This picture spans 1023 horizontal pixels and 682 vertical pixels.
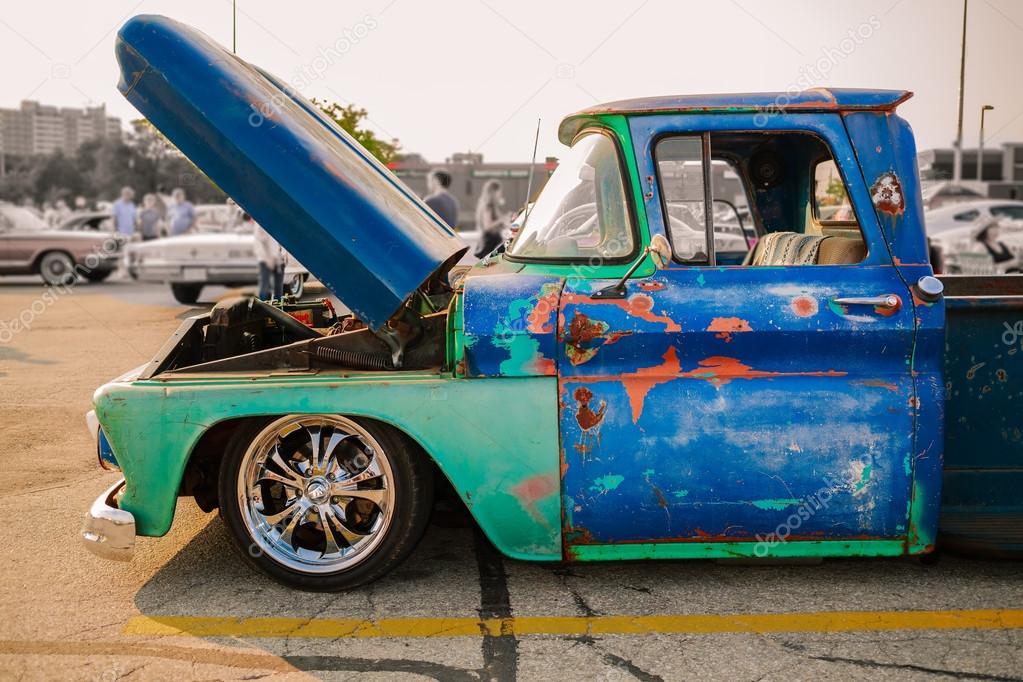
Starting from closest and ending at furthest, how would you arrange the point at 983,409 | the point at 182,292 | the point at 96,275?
1. the point at 983,409
2. the point at 182,292
3. the point at 96,275

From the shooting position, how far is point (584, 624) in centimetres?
355

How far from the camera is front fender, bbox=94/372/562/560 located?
362 centimetres

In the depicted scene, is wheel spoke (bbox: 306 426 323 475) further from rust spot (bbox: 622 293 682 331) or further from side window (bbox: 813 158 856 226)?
side window (bbox: 813 158 856 226)

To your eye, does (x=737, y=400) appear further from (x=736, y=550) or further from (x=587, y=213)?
(x=587, y=213)

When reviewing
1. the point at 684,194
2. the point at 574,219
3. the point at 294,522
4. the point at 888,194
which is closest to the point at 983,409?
the point at 888,194

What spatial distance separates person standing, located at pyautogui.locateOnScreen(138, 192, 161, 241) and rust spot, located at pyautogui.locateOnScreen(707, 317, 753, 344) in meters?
18.3

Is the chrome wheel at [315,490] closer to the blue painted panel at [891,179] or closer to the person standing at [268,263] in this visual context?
the blue painted panel at [891,179]

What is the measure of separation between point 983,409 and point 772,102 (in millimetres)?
1675

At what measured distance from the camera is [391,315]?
3.70 metres

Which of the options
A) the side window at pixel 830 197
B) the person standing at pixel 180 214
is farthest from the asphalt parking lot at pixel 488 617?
the person standing at pixel 180 214

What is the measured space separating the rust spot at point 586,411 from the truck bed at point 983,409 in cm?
159

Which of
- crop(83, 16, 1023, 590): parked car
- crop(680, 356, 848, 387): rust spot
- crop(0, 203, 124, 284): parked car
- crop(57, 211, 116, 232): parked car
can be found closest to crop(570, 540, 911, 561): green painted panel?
crop(83, 16, 1023, 590): parked car

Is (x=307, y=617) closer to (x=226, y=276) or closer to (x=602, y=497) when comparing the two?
(x=602, y=497)

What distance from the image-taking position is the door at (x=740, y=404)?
11.7ft
